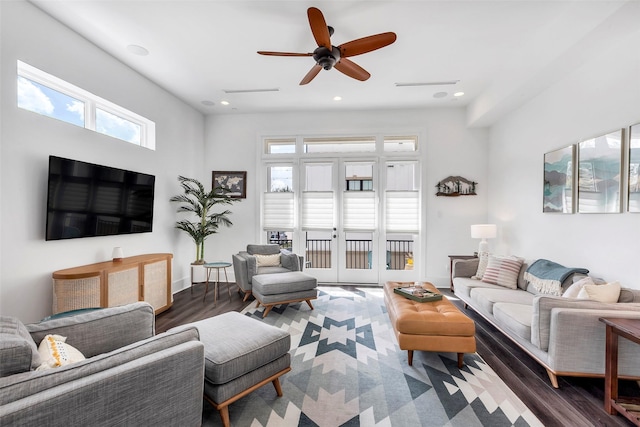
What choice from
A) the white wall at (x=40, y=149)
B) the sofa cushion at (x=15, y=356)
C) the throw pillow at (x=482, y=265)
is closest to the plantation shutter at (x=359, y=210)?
the throw pillow at (x=482, y=265)

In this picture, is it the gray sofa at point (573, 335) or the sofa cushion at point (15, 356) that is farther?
the gray sofa at point (573, 335)

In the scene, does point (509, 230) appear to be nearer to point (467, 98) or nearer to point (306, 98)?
point (467, 98)

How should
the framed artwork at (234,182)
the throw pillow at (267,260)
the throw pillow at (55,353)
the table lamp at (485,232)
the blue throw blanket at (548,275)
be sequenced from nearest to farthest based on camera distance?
1. the throw pillow at (55,353)
2. the blue throw blanket at (548,275)
3. the table lamp at (485,232)
4. the throw pillow at (267,260)
5. the framed artwork at (234,182)

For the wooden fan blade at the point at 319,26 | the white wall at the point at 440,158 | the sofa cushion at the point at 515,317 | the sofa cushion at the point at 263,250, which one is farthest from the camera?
the white wall at the point at 440,158

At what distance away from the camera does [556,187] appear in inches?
125

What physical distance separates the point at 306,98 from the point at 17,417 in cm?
442

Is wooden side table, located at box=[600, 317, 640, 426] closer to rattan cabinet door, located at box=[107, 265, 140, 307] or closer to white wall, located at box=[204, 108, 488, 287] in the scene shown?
white wall, located at box=[204, 108, 488, 287]

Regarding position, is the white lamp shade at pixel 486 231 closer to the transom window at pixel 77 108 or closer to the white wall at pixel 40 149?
the white wall at pixel 40 149

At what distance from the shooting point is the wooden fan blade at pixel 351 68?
2653 millimetres

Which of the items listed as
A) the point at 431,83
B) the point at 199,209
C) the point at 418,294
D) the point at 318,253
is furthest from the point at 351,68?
the point at 199,209

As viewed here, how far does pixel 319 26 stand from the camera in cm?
210

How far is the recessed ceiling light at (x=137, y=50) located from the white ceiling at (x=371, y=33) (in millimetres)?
53

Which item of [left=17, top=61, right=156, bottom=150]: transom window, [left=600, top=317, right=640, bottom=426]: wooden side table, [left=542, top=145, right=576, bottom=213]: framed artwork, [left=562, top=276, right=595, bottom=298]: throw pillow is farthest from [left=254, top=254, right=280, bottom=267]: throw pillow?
[left=542, top=145, right=576, bottom=213]: framed artwork

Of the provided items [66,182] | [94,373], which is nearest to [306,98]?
[66,182]
